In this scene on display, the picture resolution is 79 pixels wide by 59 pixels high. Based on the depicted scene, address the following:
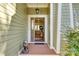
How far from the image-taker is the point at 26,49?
3148mm

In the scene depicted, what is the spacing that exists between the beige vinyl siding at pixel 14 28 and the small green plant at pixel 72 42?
89cm

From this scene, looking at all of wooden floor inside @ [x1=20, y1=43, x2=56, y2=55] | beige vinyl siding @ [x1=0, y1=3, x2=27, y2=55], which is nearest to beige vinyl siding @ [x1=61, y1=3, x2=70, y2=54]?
wooden floor inside @ [x1=20, y1=43, x2=56, y2=55]

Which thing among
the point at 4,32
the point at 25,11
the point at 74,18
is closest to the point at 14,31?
the point at 25,11

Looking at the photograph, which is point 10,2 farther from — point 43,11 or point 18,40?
point 18,40

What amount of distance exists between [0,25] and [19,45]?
2.95 feet

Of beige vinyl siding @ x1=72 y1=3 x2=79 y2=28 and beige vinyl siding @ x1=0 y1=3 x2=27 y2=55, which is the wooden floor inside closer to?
beige vinyl siding @ x1=0 y1=3 x2=27 y2=55

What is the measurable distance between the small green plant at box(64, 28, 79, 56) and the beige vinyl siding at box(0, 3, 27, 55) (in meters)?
0.89

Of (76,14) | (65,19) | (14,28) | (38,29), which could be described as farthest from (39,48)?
(76,14)

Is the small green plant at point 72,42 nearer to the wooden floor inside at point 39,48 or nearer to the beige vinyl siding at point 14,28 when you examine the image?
the wooden floor inside at point 39,48

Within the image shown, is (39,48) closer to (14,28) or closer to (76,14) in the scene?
(14,28)

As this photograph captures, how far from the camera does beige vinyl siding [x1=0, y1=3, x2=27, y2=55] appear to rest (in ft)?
9.47

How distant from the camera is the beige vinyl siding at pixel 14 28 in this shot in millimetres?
2887

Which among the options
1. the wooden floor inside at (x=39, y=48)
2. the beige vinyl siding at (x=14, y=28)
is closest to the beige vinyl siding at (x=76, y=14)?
the wooden floor inside at (x=39, y=48)

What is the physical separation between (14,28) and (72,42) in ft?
4.44
